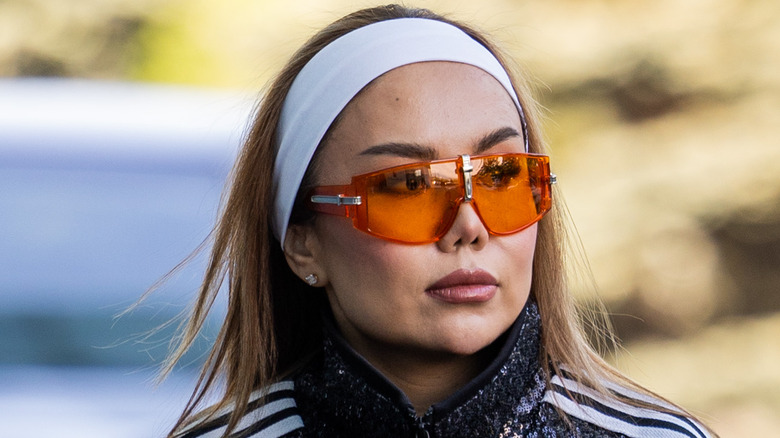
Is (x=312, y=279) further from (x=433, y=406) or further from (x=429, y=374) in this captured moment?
(x=433, y=406)

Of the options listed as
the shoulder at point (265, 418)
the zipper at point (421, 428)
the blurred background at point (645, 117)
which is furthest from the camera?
the blurred background at point (645, 117)

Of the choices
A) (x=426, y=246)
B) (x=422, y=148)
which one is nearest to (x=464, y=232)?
(x=426, y=246)

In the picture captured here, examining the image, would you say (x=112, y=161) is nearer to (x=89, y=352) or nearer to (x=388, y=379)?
(x=89, y=352)

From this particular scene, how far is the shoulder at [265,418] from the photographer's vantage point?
2.35m

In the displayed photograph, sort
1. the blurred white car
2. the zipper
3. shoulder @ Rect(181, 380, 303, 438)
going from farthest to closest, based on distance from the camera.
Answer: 1. the blurred white car
2. shoulder @ Rect(181, 380, 303, 438)
3. the zipper

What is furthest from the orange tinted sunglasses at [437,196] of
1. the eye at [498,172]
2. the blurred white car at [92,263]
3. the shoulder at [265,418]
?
the blurred white car at [92,263]

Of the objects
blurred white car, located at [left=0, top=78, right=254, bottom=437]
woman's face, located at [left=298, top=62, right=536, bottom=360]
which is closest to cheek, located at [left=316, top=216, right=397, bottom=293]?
woman's face, located at [left=298, top=62, right=536, bottom=360]

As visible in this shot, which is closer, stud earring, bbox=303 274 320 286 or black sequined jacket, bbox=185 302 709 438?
black sequined jacket, bbox=185 302 709 438

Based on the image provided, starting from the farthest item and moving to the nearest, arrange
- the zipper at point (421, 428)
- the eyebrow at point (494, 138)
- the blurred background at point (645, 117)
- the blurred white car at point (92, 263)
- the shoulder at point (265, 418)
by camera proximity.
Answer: the blurred background at point (645, 117)
the blurred white car at point (92, 263)
the shoulder at point (265, 418)
the eyebrow at point (494, 138)
the zipper at point (421, 428)

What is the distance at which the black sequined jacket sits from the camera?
211cm

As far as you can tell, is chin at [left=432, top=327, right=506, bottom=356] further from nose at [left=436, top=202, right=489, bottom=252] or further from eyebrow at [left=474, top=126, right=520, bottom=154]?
eyebrow at [left=474, top=126, right=520, bottom=154]

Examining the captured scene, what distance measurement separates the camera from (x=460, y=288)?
2.11m

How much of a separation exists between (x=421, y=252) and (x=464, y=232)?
10 centimetres

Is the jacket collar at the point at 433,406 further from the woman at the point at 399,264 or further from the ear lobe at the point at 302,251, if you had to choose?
the ear lobe at the point at 302,251
